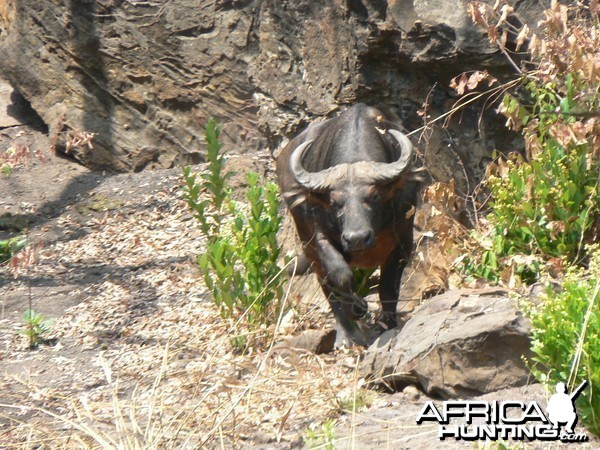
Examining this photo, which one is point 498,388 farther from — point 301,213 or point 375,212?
point 301,213

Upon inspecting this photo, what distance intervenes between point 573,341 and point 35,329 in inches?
183

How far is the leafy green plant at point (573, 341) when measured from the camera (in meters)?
4.04

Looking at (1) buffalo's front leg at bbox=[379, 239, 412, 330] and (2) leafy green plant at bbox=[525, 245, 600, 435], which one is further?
(1) buffalo's front leg at bbox=[379, 239, 412, 330]

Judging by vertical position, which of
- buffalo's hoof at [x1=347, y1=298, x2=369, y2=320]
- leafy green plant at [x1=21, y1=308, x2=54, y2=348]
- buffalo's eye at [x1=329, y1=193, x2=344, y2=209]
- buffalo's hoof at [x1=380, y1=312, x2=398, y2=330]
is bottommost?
leafy green plant at [x1=21, y1=308, x2=54, y2=348]

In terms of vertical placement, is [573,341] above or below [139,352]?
above

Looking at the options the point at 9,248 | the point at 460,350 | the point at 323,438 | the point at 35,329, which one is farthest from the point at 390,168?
the point at 9,248

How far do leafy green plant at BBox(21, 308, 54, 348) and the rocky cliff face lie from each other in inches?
106

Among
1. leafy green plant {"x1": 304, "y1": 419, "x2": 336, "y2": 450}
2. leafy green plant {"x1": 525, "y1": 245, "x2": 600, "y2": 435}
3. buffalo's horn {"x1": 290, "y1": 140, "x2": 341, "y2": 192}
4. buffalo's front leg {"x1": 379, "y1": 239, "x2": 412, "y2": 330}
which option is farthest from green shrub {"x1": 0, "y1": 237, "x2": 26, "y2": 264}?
leafy green plant {"x1": 525, "y1": 245, "x2": 600, "y2": 435}

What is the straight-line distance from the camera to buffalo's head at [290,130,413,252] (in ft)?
21.4

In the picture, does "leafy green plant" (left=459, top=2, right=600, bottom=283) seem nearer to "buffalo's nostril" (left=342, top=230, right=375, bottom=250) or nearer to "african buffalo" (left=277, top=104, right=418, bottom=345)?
"buffalo's nostril" (left=342, top=230, right=375, bottom=250)

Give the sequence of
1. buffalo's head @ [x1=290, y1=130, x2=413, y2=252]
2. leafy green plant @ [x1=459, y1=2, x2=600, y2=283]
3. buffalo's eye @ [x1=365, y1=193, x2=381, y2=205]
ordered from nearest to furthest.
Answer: leafy green plant @ [x1=459, y1=2, x2=600, y2=283], buffalo's head @ [x1=290, y1=130, x2=413, y2=252], buffalo's eye @ [x1=365, y1=193, x2=381, y2=205]

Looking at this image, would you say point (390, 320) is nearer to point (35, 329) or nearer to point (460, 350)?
point (460, 350)

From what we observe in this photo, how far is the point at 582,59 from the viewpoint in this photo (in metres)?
5.50

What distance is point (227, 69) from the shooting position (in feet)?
35.7
